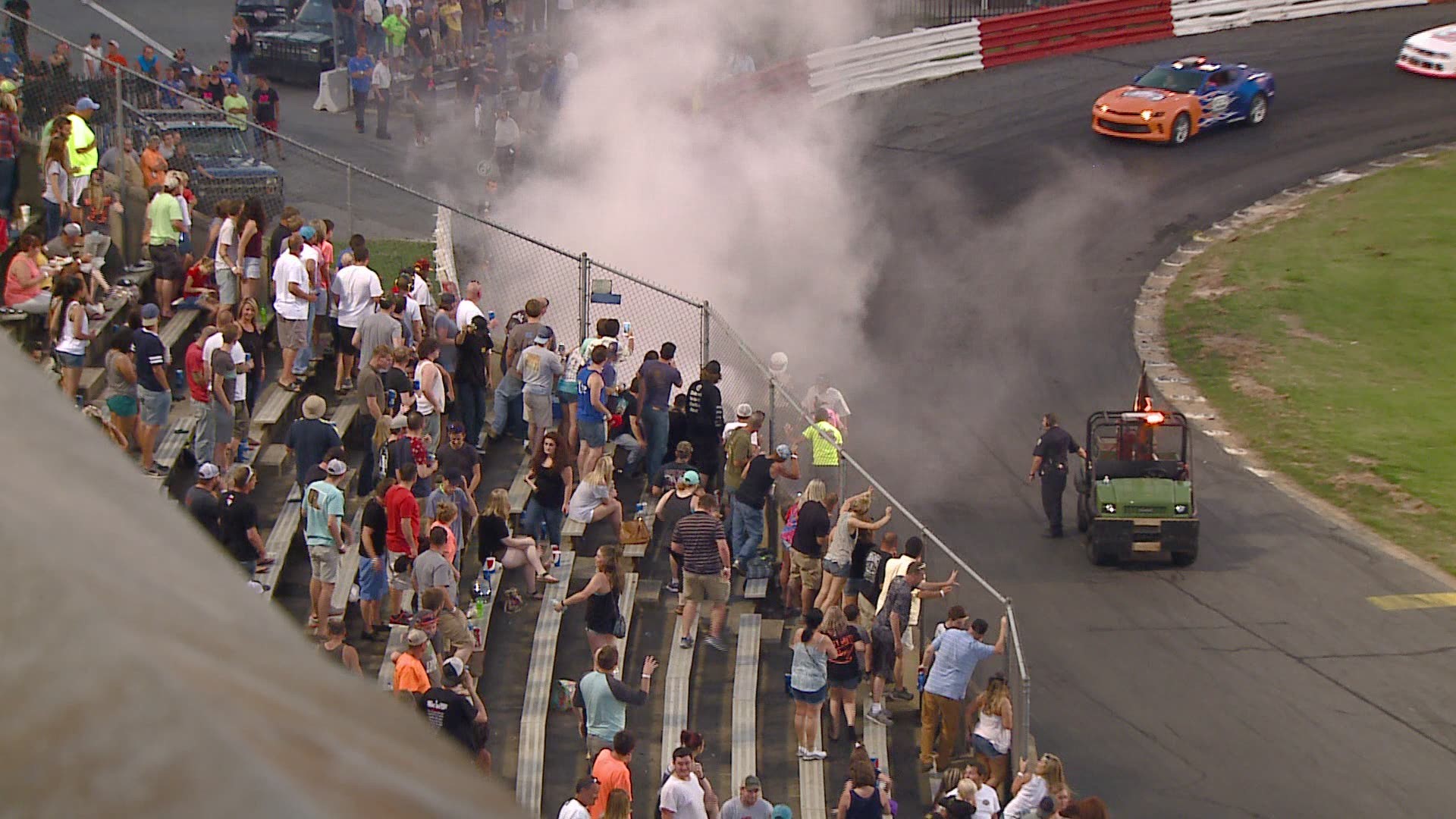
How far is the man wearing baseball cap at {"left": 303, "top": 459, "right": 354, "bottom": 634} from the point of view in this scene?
522 inches

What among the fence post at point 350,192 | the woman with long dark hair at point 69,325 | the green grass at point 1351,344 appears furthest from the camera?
the green grass at point 1351,344

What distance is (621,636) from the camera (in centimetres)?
1427

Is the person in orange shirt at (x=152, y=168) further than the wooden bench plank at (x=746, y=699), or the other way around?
the person in orange shirt at (x=152, y=168)

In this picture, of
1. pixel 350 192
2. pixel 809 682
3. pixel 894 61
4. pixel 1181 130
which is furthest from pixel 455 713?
pixel 894 61

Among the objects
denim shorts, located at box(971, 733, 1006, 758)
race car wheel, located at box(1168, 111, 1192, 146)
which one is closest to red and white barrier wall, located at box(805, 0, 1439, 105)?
race car wheel, located at box(1168, 111, 1192, 146)

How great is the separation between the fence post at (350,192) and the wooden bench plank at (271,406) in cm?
284

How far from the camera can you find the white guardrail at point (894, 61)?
1298 inches

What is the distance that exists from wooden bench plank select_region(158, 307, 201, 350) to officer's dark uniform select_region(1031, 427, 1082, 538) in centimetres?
809

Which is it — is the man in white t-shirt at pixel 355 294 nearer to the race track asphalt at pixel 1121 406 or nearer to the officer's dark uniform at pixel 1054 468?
the race track asphalt at pixel 1121 406

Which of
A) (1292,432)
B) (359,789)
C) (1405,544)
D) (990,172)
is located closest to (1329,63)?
(990,172)

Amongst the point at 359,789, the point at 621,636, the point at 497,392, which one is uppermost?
the point at 359,789

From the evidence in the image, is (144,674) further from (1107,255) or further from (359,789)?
(1107,255)

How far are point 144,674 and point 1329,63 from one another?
124 ft

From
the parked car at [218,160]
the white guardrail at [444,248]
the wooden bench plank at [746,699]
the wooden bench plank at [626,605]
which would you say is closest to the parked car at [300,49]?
the white guardrail at [444,248]
